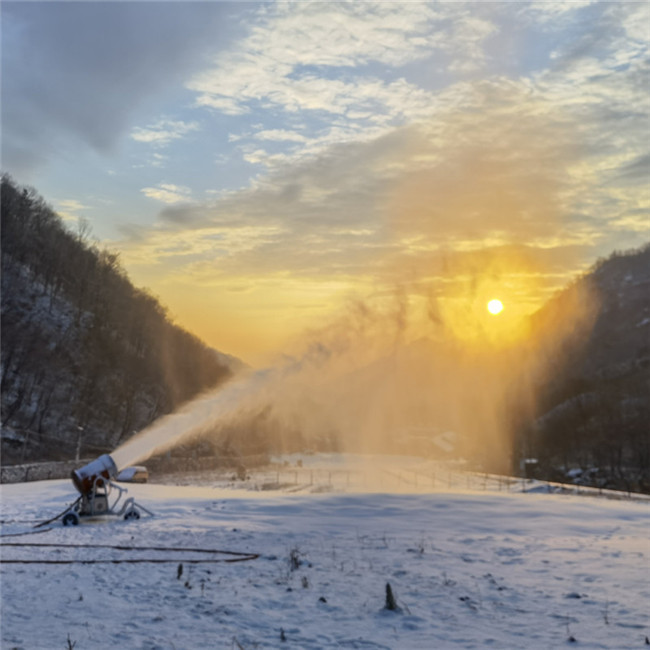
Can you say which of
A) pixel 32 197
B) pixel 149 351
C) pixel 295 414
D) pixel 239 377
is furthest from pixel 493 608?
pixel 295 414

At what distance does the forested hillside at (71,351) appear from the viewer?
89125 millimetres

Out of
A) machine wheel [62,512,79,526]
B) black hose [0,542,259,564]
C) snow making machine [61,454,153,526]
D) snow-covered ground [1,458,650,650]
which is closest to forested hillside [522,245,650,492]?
snow-covered ground [1,458,650,650]

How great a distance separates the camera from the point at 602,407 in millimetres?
153500

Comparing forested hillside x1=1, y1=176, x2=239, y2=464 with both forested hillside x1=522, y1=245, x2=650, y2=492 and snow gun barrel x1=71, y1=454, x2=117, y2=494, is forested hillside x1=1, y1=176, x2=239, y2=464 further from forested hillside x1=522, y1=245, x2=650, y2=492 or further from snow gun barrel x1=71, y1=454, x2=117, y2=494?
forested hillside x1=522, y1=245, x2=650, y2=492

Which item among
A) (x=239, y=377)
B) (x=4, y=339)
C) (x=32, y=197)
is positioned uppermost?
(x=32, y=197)

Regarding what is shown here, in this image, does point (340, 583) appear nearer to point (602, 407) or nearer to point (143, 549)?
point (143, 549)

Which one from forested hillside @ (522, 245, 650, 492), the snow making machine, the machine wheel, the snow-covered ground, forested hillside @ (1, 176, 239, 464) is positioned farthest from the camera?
forested hillside @ (522, 245, 650, 492)

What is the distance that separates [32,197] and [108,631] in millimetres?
139229

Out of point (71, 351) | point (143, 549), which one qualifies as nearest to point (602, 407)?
point (71, 351)

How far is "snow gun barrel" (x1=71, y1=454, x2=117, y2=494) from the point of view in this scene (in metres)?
26.5

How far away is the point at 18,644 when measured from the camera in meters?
10.5

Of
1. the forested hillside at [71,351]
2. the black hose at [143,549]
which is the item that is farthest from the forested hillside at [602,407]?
the black hose at [143,549]

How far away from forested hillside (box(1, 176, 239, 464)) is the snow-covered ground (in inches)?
2127

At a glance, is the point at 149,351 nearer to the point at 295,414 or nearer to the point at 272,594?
the point at 295,414
